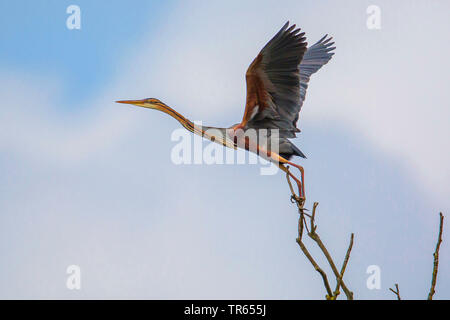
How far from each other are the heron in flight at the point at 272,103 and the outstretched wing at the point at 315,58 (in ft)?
6.36

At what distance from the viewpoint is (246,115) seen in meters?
10.3

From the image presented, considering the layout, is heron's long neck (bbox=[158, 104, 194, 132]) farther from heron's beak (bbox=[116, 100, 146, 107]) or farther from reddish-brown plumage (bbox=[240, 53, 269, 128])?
reddish-brown plumage (bbox=[240, 53, 269, 128])

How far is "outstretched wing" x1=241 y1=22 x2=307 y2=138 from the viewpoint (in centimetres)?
988

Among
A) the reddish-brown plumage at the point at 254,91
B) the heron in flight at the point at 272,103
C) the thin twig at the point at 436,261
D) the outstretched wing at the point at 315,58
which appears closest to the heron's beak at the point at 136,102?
the heron in flight at the point at 272,103

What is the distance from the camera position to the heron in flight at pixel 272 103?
32.4 feet

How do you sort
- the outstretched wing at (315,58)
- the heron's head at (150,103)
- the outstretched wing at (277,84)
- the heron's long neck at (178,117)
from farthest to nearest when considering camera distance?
the outstretched wing at (315,58)
the heron's head at (150,103)
the heron's long neck at (178,117)
the outstretched wing at (277,84)

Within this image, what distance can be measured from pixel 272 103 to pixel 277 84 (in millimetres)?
325

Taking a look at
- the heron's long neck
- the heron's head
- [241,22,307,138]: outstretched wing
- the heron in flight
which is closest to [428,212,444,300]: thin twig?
the heron in flight

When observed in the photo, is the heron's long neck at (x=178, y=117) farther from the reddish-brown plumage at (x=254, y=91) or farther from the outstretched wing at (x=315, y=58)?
the outstretched wing at (x=315, y=58)

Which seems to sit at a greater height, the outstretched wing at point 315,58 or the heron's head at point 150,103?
the outstretched wing at point 315,58

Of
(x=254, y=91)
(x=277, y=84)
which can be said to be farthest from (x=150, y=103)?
(x=277, y=84)
